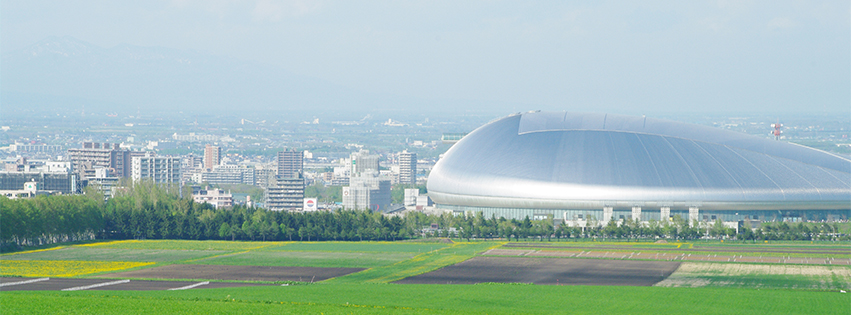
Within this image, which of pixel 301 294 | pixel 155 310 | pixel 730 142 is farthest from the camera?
pixel 730 142

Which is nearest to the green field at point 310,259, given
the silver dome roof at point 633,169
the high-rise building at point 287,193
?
the silver dome roof at point 633,169

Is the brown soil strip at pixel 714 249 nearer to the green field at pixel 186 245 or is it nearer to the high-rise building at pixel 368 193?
the green field at pixel 186 245

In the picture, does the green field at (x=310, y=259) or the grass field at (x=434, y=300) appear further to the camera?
the green field at (x=310, y=259)

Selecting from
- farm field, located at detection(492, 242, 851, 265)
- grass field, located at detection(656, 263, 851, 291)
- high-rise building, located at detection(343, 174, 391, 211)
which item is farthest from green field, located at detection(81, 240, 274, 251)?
high-rise building, located at detection(343, 174, 391, 211)

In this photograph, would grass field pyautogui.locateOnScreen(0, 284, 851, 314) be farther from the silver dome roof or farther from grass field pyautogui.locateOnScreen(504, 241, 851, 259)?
the silver dome roof

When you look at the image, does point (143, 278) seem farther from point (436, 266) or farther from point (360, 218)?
point (360, 218)

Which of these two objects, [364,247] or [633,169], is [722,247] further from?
[364,247]

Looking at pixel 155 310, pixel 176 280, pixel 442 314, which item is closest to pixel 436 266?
pixel 176 280
